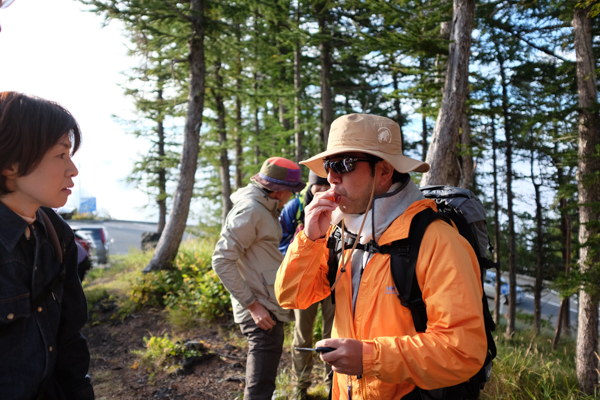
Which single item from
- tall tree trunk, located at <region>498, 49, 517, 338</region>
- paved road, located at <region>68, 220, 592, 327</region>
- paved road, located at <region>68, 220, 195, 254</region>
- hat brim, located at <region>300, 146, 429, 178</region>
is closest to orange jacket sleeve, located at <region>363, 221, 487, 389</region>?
hat brim, located at <region>300, 146, 429, 178</region>

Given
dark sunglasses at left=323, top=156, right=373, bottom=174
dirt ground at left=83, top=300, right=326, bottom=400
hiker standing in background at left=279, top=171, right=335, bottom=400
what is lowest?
dirt ground at left=83, top=300, right=326, bottom=400

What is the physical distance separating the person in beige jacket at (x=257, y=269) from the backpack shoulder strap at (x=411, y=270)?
171 cm

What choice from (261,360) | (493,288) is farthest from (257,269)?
(493,288)

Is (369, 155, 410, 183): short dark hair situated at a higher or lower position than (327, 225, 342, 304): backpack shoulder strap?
higher

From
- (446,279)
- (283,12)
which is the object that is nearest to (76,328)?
(446,279)

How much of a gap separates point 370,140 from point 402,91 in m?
4.83

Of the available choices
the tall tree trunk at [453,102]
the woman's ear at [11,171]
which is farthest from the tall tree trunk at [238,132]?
the woman's ear at [11,171]

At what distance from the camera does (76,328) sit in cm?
179

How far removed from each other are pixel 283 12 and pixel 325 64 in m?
2.22

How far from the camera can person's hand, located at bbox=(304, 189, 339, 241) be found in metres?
1.85

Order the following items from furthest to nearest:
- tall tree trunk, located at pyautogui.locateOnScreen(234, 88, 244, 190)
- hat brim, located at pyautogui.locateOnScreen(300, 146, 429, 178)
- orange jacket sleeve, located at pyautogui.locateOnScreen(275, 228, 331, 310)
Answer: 1. tall tree trunk, located at pyautogui.locateOnScreen(234, 88, 244, 190)
2. orange jacket sleeve, located at pyautogui.locateOnScreen(275, 228, 331, 310)
3. hat brim, located at pyautogui.locateOnScreen(300, 146, 429, 178)

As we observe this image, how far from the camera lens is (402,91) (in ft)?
20.2

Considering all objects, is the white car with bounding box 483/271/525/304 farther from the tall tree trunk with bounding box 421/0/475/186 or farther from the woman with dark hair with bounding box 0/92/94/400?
the woman with dark hair with bounding box 0/92/94/400

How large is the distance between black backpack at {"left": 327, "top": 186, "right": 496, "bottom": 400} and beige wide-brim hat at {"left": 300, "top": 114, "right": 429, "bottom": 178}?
0.26m
